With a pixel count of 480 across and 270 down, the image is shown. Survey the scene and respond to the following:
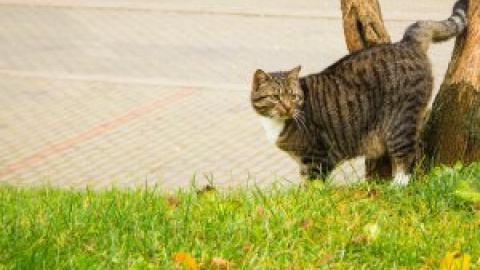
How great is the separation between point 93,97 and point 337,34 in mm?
4821

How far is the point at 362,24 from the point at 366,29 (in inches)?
2.4

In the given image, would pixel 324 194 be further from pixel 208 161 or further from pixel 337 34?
pixel 337 34

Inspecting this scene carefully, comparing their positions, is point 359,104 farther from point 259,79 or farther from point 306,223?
point 306,223

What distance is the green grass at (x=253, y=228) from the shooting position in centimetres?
550

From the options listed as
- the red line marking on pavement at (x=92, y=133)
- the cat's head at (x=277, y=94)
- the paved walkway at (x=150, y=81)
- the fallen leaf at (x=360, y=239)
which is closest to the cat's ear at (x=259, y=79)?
the cat's head at (x=277, y=94)

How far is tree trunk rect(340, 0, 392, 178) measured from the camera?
8.05m

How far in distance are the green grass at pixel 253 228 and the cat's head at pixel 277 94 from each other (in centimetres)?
105

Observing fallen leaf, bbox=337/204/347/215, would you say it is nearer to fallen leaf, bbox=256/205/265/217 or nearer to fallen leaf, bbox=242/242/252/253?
fallen leaf, bbox=256/205/265/217

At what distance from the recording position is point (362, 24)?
8109 millimetres

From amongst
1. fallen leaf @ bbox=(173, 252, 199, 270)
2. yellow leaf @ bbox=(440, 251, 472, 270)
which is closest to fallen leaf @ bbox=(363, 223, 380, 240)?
yellow leaf @ bbox=(440, 251, 472, 270)

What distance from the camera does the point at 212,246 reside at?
5727mm

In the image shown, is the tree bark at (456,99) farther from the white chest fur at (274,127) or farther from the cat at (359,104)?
the white chest fur at (274,127)

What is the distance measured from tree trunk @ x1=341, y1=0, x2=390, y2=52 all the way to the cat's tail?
26cm

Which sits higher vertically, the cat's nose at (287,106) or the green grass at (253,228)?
the cat's nose at (287,106)
